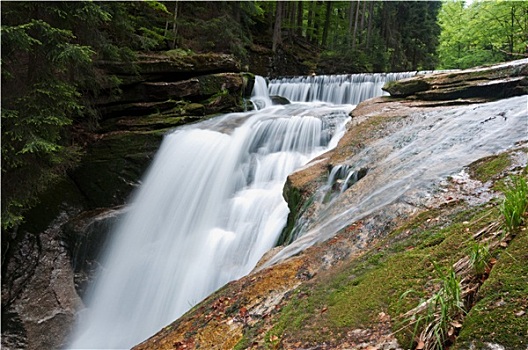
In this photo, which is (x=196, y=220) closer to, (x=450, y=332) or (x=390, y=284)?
(x=390, y=284)

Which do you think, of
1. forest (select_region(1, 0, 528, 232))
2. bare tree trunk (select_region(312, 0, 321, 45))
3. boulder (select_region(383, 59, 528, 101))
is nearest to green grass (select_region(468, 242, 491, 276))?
forest (select_region(1, 0, 528, 232))

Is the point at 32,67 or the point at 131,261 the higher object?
A: the point at 32,67

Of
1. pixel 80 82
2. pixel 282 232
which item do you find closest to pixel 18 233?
pixel 80 82

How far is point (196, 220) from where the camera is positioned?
777 cm

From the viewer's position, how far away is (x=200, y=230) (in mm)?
7484

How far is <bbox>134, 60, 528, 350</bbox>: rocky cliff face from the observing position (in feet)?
5.71

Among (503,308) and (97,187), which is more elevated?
(503,308)

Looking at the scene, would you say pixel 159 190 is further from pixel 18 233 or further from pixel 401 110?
pixel 401 110

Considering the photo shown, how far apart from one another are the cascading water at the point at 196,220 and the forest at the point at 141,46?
2.18 metres

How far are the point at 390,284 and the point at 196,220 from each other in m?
6.04

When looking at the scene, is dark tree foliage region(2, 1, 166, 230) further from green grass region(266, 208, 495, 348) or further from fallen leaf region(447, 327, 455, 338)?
fallen leaf region(447, 327, 455, 338)

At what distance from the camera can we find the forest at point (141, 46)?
6.08 metres

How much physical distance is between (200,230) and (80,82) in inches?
180

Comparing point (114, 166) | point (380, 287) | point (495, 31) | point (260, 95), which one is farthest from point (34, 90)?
point (495, 31)
